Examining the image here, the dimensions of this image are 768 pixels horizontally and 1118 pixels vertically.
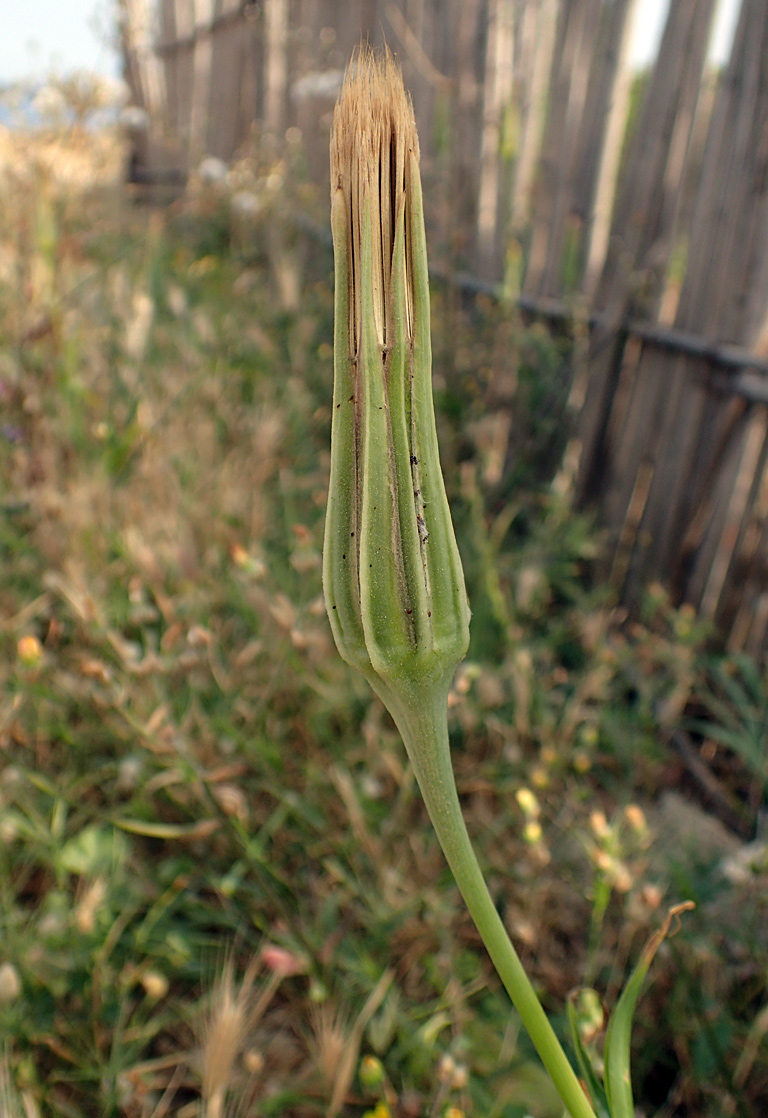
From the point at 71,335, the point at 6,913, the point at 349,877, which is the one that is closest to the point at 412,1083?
the point at 349,877

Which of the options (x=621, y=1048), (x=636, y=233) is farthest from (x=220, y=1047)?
(x=636, y=233)

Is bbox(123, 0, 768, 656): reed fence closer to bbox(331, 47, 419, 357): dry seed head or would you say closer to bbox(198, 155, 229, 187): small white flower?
bbox(198, 155, 229, 187): small white flower

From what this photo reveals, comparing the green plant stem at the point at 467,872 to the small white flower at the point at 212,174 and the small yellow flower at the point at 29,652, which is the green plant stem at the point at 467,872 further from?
the small white flower at the point at 212,174

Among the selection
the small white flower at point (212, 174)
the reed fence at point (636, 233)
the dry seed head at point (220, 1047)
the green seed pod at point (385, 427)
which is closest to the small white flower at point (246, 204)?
the small white flower at point (212, 174)

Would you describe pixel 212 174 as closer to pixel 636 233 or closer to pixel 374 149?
pixel 636 233

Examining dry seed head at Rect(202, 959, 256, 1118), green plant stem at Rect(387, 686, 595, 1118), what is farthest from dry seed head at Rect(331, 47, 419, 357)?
dry seed head at Rect(202, 959, 256, 1118)

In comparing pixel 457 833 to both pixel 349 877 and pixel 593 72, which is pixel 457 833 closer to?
pixel 349 877
